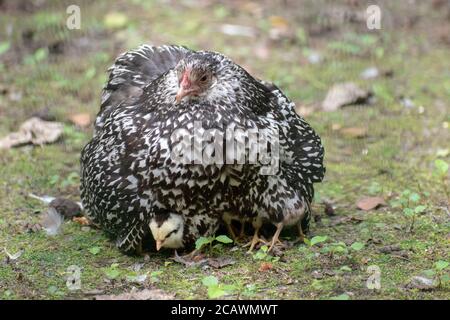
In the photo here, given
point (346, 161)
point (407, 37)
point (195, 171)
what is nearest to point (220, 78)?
point (195, 171)

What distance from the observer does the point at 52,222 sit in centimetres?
513

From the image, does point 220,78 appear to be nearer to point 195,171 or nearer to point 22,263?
point 195,171

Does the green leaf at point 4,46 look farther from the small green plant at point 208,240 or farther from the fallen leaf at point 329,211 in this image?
the small green plant at point 208,240

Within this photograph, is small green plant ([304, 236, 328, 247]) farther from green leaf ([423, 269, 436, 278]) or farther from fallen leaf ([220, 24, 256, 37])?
fallen leaf ([220, 24, 256, 37])

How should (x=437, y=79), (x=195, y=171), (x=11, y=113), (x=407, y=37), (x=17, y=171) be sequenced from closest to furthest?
1. (x=195, y=171)
2. (x=17, y=171)
3. (x=11, y=113)
4. (x=437, y=79)
5. (x=407, y=37)

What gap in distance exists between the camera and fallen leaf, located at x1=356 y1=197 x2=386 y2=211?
17.6 ft

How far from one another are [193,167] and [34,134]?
7.99 ft

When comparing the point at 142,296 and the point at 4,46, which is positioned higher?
the point at 4,46

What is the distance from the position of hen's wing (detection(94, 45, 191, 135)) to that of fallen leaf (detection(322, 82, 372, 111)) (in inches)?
76.5

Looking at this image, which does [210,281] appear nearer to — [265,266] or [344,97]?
[265,266]

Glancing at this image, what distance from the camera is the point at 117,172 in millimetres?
4617

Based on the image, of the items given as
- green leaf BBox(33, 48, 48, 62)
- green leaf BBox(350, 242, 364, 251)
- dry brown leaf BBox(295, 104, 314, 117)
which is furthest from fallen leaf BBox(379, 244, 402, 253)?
green leaf BBox(33, 48, 48, 62)

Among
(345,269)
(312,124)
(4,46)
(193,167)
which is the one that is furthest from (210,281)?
(4,46)

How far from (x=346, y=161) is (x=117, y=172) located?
82.6 inches
